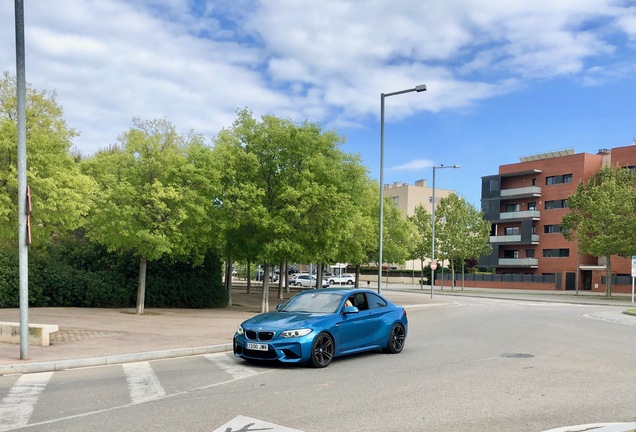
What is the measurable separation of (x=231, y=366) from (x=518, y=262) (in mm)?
69508

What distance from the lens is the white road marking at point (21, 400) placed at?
668 cm

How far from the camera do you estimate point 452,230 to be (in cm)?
6638

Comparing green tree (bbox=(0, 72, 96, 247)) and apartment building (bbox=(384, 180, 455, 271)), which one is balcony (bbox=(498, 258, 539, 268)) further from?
green tree (bbox=(0, 72, 96, 247))

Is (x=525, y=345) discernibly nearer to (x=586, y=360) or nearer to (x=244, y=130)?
(x=586, y=360)

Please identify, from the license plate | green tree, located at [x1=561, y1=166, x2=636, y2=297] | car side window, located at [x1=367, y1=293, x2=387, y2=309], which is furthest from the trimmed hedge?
green tree, located at [x1=561, y1=166, x2=636, y2=297]

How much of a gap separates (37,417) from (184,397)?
1810mm

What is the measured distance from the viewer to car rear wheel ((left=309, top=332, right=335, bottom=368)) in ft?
34.2

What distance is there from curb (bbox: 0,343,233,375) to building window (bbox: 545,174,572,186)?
66.4 meters

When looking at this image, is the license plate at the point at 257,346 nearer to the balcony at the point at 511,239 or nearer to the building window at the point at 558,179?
the building window at the point at 558,179

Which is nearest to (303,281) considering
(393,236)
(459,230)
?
(459,230)

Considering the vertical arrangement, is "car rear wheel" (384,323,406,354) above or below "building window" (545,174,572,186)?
below

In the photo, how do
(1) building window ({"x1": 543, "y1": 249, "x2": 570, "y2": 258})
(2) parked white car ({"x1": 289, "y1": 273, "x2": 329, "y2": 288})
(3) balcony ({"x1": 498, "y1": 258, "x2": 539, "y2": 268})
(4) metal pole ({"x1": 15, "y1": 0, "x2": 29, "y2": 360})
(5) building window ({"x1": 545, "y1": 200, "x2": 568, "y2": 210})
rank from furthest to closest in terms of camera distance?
(3) balcony ({"x1": 498, "y1": 258, "x2": 539, "y2": 268}) < (5) building window ({"x1": 545, "y1": 200, "x2": 568, "y2": 210}) < (1) building window ({"x1": 543, "y1": 249, "x2": 570, "y2": 258}) < (2) parked white car ({"x1": 289, "y1": 273, "x2": 329, "y2": 288}) < (4) metal pole ({"x1": 15, "y1": 0, "x2": 29, "y2": 360})

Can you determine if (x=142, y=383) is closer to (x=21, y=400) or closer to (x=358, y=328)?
(x=21, y=400)

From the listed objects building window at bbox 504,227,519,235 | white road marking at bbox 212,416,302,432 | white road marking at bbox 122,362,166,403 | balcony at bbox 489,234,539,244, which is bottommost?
white road marking at bbox 122,362,166,403
